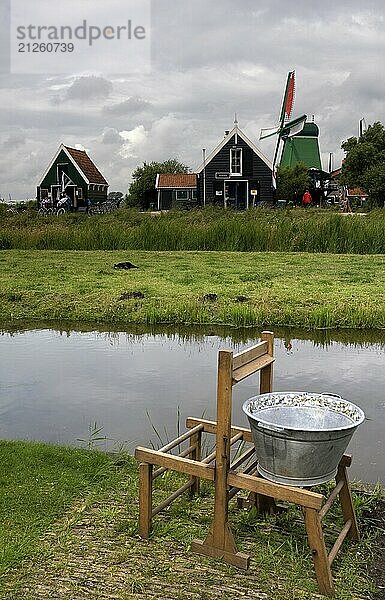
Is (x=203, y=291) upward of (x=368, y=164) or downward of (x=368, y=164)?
downward

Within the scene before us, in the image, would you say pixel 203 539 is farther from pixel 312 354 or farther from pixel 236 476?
pixel 312 354

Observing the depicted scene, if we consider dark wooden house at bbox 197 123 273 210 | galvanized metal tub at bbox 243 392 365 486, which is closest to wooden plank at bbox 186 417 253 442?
galvanized metal tub at bbox 243 392 365 486

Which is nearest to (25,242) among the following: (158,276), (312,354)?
(158,276)

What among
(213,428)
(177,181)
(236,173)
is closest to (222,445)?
(213,428)

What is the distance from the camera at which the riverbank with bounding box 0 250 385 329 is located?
10047mm

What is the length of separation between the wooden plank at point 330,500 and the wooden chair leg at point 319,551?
54 millimetres

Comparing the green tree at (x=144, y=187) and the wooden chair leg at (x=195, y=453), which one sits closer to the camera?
the wooden chair leg at (x=195, y=453)

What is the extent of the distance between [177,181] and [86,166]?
20.0 ft

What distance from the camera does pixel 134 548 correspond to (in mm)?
3672

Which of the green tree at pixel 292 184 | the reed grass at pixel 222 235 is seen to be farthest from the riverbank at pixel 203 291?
the green tree at pixel 292 184

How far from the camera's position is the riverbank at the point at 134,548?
3316 mm

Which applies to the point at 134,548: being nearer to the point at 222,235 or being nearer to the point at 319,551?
the point at 319,551

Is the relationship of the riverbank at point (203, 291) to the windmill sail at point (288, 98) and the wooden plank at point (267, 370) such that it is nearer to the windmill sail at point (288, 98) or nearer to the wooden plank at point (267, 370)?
the wooden plank at point (267, 370)

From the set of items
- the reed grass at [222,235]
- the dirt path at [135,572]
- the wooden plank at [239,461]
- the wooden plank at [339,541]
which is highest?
the reed grass at [222,235]
